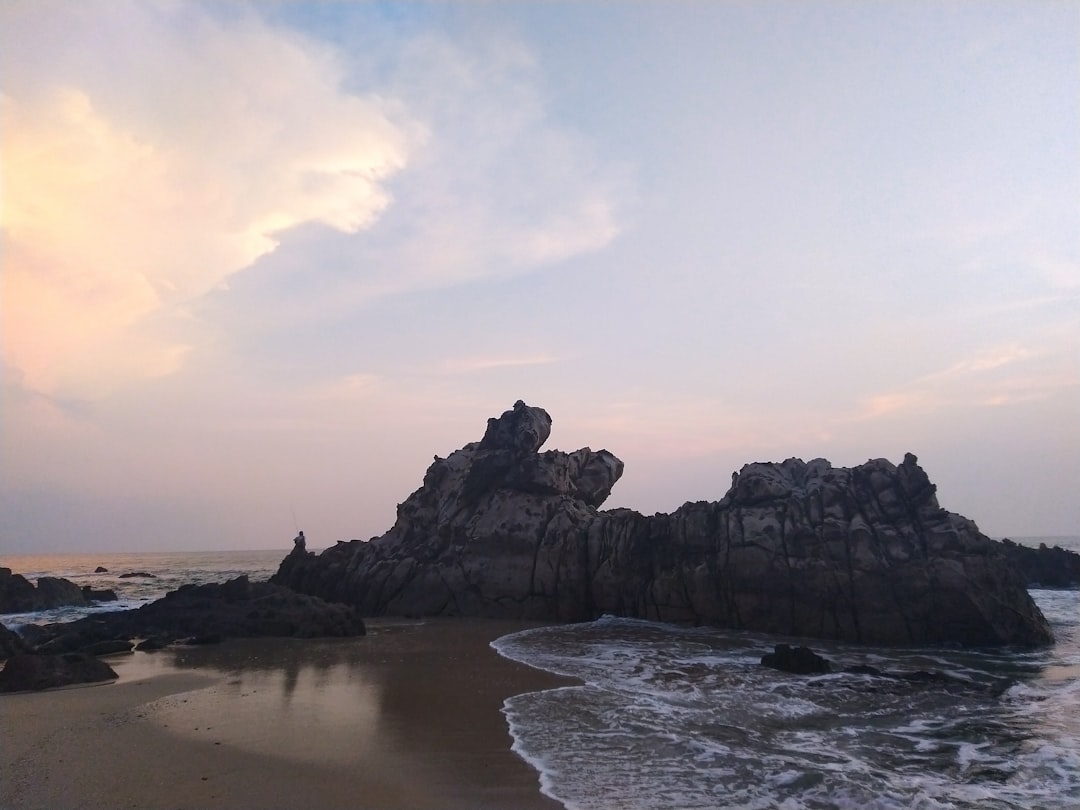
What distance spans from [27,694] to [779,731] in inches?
680

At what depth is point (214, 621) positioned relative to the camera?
94.0 ft

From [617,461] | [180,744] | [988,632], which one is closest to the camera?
[180,744]

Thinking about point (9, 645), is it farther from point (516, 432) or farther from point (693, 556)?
point (693, 556)

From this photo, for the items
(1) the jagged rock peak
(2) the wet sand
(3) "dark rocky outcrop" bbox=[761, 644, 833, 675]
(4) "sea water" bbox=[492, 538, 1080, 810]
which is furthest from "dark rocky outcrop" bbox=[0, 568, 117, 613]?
(3) "dark rocky outcrop" bbox=[761, 644, 833, 675]

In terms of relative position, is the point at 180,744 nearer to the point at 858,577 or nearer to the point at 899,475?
the point at 858,577

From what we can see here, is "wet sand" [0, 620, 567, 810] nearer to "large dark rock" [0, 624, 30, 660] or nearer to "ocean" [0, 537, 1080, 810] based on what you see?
"ocean" [0, 537, 1080, 810]

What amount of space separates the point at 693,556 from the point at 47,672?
22.9 m

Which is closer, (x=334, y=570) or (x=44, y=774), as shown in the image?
(x=44, y=774)

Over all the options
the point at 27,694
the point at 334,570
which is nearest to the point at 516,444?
the point at 334,570

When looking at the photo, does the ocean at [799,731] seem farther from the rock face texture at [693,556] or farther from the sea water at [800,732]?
the rock face texture at [693,556]

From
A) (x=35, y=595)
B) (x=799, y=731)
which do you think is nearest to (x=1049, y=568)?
(x=799, y=731)

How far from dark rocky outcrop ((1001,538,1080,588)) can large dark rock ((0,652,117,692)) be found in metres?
54.2

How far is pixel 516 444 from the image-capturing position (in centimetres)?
3825

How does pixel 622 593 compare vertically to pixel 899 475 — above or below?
below
